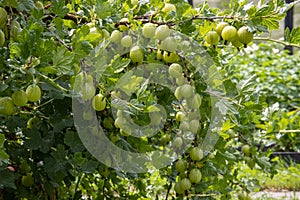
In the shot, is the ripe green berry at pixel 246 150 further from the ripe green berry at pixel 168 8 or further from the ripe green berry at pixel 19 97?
the ripe green berry at pixel 19 97

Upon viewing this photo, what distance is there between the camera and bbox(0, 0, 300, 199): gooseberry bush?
2.36 feet

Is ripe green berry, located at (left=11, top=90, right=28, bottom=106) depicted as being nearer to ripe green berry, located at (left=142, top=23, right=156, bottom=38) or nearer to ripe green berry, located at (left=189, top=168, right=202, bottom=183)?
ripe green berry, located at (left=142, top=23, right=156, bottom=38)

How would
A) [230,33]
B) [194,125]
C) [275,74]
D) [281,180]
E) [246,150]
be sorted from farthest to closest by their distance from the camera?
[275,74]
[281,180]
[246,150]
[194,125]
[230,33]

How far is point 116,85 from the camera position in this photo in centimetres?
73

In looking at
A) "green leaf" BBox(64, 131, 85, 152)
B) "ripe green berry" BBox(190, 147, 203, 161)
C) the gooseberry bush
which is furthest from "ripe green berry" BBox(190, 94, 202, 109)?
"green leaf" BBox(64, 131, 85, 152)

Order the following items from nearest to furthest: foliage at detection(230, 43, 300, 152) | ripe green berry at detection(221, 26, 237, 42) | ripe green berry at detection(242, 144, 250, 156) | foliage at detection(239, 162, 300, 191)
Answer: ripe green berry at detection(221, 26, 237, 42) < ripe green berry at detection(242, 144, 250, 156) < foliage at detection(239, 162, 300, 191) < foliage at detection(230, 43, 300, 152)

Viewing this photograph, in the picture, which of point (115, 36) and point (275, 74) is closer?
point (115, 36)

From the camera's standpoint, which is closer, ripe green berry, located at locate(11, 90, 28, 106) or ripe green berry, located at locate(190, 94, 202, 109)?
ripe green berry, located at locate(11, 90, 28, 106)

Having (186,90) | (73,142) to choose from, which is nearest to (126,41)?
(186,90)

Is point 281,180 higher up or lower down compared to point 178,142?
lower down

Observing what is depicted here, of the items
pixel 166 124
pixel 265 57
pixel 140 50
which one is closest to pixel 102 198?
pixel 166 124

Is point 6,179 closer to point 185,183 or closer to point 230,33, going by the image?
point 185,183

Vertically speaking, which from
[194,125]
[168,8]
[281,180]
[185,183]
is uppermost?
[168,8]

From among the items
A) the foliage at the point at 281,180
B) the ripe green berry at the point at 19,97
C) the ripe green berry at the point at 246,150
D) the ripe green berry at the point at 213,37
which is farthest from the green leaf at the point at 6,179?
the foliage at the point at 281,180
